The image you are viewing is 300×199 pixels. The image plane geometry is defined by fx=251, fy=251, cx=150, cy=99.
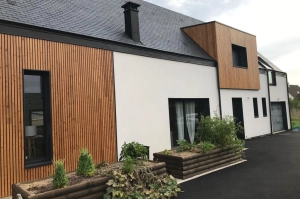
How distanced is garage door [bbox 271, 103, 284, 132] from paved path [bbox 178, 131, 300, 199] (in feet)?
28.7

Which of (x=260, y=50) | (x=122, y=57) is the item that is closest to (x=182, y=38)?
(x=122, y=57)

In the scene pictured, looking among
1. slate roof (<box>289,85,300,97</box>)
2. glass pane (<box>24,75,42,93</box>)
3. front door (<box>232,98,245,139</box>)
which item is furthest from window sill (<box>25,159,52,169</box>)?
slate roof (<box>289,85,300,97</box>)

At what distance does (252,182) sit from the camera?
5.34 m

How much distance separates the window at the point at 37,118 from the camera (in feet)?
17.9

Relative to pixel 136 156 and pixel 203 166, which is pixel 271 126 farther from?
pixel 136 156

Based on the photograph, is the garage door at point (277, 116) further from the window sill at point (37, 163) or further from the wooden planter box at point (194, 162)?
the window sill at point (37, 163)

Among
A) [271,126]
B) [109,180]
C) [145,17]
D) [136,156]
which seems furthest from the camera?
[271,126]

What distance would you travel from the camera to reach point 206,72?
1032 cm

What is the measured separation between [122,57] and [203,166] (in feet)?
12.3

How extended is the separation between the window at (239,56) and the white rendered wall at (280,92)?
403 cm

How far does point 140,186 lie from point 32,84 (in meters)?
3.31

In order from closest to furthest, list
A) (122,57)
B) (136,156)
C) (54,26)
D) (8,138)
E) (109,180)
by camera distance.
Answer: (109,180)
(8,138)
(136,156)
(54,26)
(122,57)

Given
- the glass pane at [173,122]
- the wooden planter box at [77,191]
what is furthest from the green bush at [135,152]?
the glass pane at [173,122]

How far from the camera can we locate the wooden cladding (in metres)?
10.9
